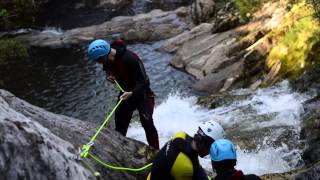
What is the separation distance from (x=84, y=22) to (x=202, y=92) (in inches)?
844

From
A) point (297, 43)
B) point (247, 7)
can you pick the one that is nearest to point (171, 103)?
point (297, 43)

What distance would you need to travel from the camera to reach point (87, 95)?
25.2m

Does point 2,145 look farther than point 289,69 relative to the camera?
No

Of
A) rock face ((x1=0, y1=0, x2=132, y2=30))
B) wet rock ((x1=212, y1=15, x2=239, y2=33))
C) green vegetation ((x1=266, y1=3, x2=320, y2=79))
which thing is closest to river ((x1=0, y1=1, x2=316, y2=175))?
green vegetation ((x1=266, y1=3, x2=320, y2=79))

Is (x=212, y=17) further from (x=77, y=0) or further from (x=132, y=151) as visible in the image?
(x=132, y=151)

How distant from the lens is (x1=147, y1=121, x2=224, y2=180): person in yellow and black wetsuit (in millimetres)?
6102

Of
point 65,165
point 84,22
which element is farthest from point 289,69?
point 84,22

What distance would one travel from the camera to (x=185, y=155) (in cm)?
610

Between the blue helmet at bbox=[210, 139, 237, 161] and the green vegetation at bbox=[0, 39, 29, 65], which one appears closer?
the blue helmet at bbox=[210, 139, 237, 161]

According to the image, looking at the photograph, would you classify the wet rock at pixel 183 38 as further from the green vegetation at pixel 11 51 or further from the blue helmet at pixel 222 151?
the blue helmet at pixel 222 151

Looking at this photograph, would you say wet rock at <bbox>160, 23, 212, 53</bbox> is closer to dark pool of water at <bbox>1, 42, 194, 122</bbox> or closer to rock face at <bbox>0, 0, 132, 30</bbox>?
dark pool of water at <bbox>1, 42, 194, 122</bbox>

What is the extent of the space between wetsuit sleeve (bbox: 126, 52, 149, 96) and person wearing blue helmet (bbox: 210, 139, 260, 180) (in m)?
3.55

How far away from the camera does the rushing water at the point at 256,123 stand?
12.6 meters

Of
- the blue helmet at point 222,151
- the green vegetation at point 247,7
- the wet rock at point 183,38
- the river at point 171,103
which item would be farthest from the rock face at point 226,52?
the blue helmet at point 222,151
